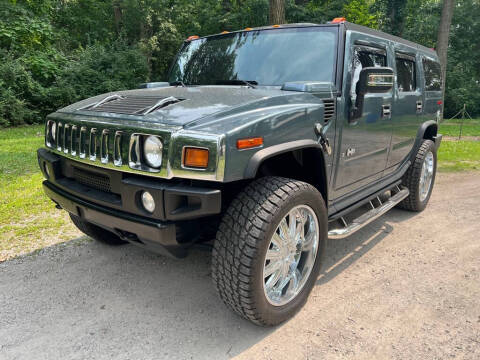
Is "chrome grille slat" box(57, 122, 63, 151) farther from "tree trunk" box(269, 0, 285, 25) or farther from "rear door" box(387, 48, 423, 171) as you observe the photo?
"tree trunk" box(269, 0, 285, 25)

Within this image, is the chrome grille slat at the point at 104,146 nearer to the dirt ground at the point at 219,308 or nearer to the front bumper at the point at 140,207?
the front bumper at the point at 140,207

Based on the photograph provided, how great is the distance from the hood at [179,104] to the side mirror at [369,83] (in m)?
0.54

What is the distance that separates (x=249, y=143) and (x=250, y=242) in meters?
0.56

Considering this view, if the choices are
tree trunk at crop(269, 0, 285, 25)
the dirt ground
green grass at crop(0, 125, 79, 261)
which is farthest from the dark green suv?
tree trunk at crop(269, 0, 285, 25)

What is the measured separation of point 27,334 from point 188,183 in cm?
146

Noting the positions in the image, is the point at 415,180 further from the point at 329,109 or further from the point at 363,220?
the point at 329,109

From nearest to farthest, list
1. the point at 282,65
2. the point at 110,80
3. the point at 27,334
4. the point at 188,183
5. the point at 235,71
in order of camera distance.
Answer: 1. the point at 188,183
2. the point at 27,334
3. the point at 282,65
4. the point at 235,71
5. the point at 110,80

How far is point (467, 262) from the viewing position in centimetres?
338

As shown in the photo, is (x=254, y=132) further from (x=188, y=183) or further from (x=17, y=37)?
(x=17, y=37)

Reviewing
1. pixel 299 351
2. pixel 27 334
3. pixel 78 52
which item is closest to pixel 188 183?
pixel 299 351

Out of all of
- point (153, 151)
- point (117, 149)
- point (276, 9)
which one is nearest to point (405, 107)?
point (153, 151)

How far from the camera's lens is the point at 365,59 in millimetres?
3307

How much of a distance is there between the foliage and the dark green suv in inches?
409

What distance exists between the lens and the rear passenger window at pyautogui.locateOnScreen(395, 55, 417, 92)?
155 inches
